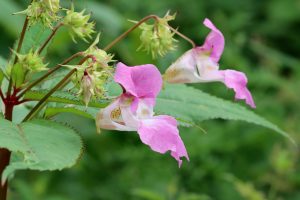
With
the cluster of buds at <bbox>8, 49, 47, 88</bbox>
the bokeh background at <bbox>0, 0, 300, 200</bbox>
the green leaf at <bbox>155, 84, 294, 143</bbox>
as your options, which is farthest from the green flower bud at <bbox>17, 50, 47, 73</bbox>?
the bokeh background at <bbox>0, 0, 300, 200</bbox>

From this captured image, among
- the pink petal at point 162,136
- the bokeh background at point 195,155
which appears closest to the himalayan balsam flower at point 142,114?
the pink petal at point 162,136

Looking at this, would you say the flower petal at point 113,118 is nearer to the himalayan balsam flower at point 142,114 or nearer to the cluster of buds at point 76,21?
the himalayan balsam flower at point 142,114

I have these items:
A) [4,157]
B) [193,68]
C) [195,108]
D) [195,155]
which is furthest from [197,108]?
[195,155]

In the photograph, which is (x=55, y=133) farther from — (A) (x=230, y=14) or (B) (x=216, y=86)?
(A) (x=230, y=14)

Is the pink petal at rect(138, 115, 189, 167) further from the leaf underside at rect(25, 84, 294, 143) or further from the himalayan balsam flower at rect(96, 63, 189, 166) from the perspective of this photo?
the leaf underside at rect(25, 84, 294, 143)

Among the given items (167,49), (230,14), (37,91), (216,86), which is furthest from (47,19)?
(230,14)

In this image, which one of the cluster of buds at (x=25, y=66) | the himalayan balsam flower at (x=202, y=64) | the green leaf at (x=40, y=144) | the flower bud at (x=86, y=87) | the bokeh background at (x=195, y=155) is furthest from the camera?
the bokeh background at (x=195, y=155)
